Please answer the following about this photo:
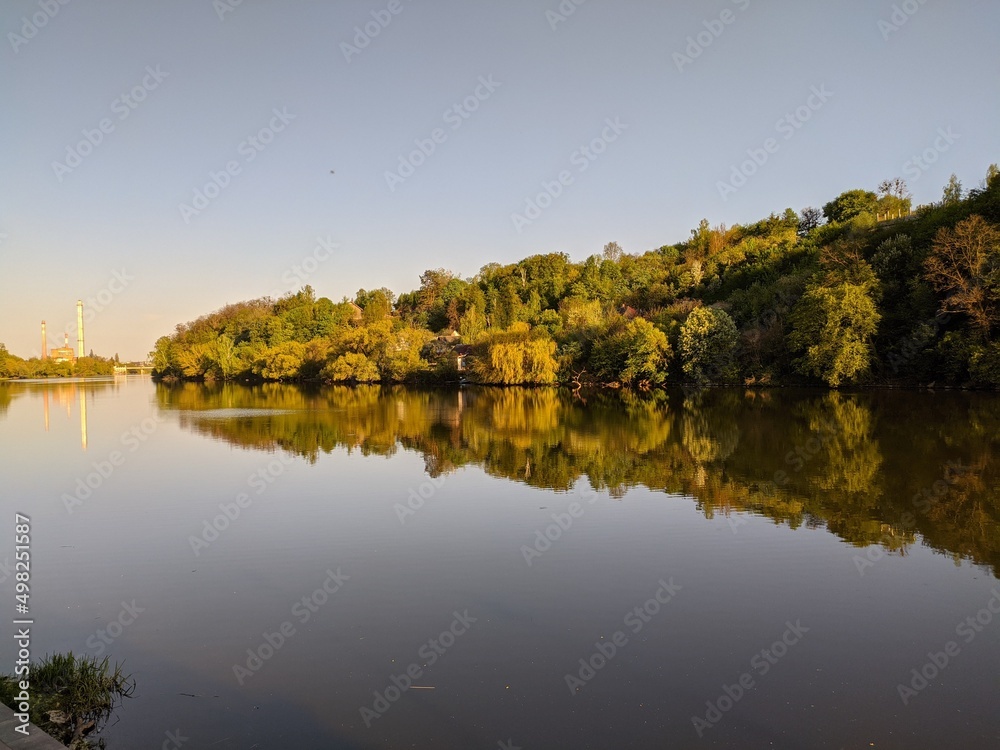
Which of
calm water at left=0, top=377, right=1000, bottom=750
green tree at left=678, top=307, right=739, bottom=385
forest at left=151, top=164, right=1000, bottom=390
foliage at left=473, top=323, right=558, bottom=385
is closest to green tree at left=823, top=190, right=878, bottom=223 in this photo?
forest at left=151, top=164, right=1000, bottom=390

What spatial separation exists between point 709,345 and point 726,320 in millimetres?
2051

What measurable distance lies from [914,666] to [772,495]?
6.78 m

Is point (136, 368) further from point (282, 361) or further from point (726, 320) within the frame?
point (726, 320)

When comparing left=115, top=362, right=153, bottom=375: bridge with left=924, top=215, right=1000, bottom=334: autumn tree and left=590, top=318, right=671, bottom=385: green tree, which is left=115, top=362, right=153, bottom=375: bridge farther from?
left=924, top=215, right=1000, bottom=334: autumn tree

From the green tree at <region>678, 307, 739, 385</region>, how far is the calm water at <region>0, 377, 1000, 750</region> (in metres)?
27.1

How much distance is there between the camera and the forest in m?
35.9

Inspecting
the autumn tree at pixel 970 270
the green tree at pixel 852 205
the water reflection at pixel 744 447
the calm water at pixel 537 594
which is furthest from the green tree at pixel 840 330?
the green tree at pixel 852 205

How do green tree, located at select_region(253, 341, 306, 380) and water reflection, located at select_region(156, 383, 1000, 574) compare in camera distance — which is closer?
water reflection, located at select_region(156, 383, 1000, 574)

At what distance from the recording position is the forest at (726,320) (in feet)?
118

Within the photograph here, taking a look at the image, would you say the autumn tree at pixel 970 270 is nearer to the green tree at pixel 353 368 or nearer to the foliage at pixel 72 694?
the foliage at pixel 72 694

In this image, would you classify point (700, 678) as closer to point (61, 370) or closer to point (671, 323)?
point (671, 323)

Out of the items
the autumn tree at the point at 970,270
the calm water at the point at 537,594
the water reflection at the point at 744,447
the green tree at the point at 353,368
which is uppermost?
the autumn tree at the point at 970,270

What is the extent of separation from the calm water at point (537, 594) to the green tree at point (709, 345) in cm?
2707

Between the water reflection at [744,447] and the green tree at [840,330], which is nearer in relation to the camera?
the water reflection at [744,447]
